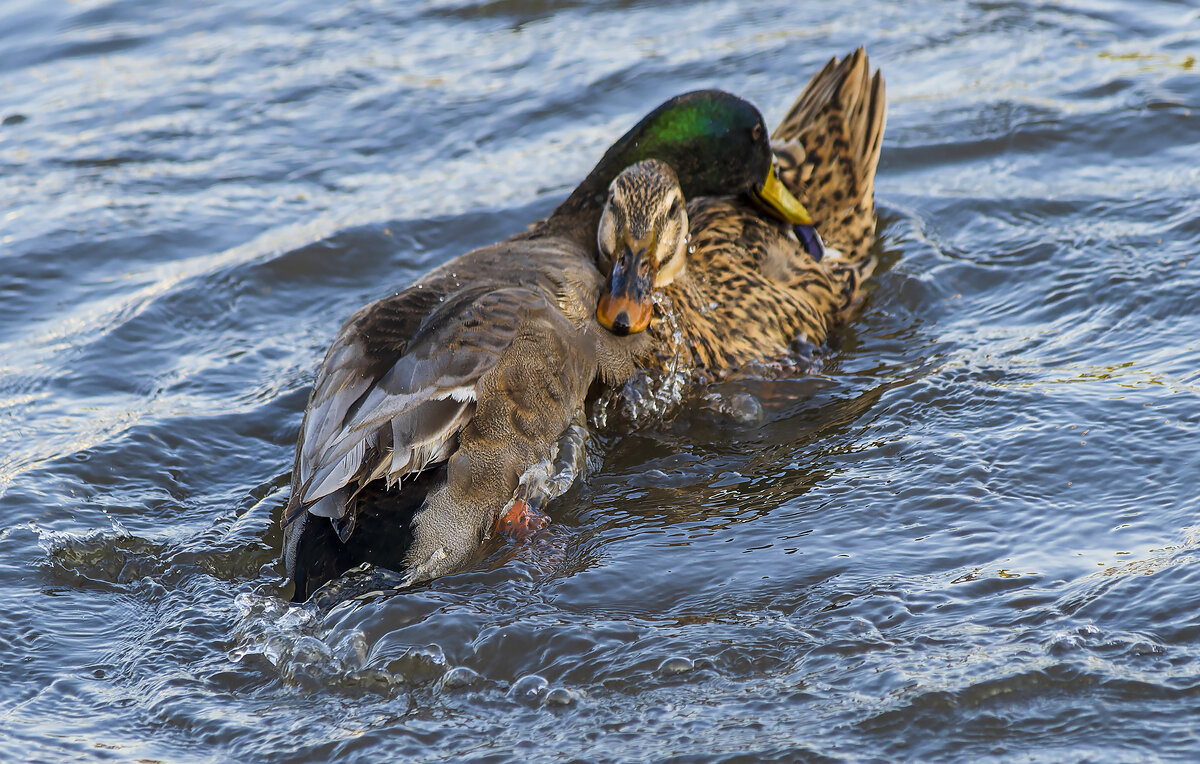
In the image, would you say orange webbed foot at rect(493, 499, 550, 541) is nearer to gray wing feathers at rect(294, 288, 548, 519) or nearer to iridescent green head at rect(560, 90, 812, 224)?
gray wing feathers at rect(294, 288, 548, 519)

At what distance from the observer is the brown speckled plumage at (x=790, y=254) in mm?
5973

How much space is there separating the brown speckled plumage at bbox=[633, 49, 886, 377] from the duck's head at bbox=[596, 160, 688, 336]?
0.66ft

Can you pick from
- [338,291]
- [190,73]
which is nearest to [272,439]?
[338,291]

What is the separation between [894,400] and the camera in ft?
18.4

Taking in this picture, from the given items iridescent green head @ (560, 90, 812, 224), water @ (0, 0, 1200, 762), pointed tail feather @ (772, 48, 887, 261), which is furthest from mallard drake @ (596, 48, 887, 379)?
water @ (0, 0, 1200, 762)

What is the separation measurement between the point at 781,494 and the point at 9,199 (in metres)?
6.00

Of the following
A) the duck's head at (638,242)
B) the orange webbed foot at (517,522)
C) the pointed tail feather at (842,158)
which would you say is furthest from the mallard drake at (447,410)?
the pointed tail feather at (842,158)

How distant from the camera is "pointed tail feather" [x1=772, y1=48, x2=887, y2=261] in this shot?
7121 millimetres

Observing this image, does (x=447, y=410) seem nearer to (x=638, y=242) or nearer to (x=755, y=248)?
(x=638, y=242)

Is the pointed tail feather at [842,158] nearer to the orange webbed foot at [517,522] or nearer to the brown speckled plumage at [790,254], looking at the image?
the brown speckled plumage at [790,254]

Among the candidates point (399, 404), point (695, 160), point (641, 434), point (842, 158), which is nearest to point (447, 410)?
point (399, 404)

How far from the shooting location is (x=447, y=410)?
4395mm

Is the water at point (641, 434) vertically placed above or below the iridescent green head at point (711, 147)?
below

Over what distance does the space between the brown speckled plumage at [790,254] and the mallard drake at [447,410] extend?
52 centimetres
